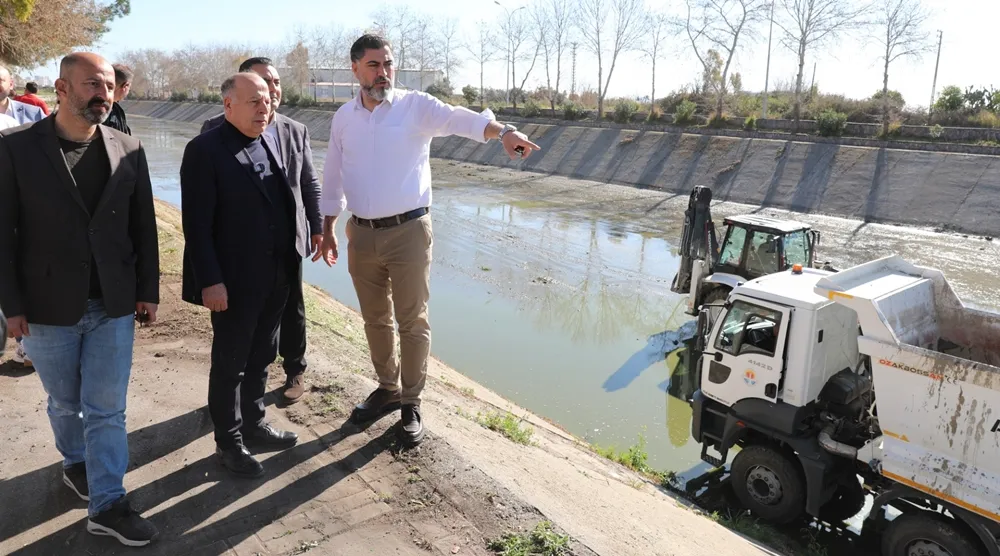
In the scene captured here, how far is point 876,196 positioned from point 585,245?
37.9ft

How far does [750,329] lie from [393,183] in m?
4.13

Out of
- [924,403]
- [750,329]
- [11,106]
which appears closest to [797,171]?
[750,329]

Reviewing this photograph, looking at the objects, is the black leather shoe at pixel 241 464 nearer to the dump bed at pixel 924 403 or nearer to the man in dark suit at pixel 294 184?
the man in dark suit at pixel 294 184

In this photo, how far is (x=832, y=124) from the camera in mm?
27844

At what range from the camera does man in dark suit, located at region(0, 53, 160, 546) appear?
276 centimetres

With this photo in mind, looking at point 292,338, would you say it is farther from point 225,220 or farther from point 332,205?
point 225,220

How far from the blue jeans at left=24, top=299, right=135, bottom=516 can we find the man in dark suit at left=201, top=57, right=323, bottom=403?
3.68 feet

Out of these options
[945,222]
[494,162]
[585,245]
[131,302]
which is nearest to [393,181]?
[131,302]

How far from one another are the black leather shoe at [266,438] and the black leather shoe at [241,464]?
256 millimetres

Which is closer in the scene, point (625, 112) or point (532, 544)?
point (532, 544)

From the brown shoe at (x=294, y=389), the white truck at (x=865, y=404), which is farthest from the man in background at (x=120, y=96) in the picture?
the white truck at (x=865, y=404)

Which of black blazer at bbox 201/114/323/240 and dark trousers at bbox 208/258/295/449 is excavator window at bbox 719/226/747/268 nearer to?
black blazer at bbox 201/114/323/240

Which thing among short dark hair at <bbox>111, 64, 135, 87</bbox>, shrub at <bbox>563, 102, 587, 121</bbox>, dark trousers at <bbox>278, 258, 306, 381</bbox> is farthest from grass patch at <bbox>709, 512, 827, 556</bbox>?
shrub at <bbox>563, 102, 587, 121</bbox>

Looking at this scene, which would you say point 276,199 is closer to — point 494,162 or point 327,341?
point 327,341
